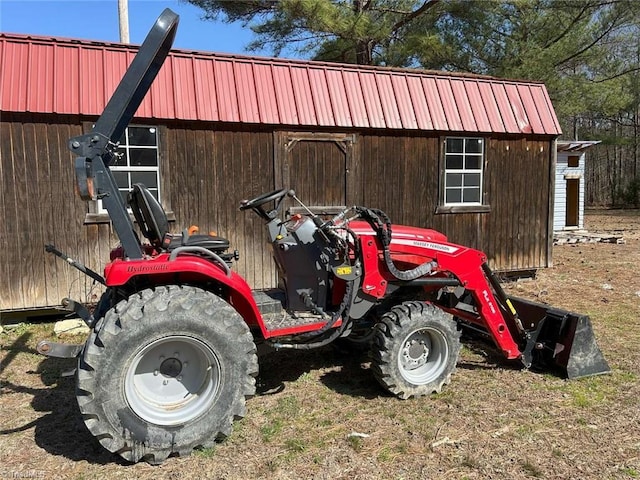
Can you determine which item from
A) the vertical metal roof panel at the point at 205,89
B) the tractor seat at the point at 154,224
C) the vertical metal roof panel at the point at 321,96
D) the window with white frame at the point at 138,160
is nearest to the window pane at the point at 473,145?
the vertical metal roof panel at the point at 321,96

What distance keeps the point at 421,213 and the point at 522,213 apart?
81.3 inches

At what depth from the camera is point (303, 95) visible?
7.42m

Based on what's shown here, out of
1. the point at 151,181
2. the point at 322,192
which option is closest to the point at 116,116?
the point at 151,181

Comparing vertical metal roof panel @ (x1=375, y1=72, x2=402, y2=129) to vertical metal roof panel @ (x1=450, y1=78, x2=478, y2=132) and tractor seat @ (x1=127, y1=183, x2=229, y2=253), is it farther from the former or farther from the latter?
tractor seat @ (x1=127, y1=183, x2=229, y2=253)

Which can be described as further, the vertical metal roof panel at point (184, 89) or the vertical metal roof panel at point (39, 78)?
the vertical metal roof panel at point (184, 89)

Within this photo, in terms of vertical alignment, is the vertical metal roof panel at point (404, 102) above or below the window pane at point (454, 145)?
above

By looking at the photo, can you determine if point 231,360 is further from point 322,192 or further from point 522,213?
point 522,213

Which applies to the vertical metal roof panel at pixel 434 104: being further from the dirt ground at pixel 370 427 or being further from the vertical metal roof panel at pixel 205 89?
the dirt ground at pixel 370 427

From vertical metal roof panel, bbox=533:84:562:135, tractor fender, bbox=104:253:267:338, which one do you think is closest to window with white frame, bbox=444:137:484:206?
vertical metal roof panel, bbox=533:84:562:135

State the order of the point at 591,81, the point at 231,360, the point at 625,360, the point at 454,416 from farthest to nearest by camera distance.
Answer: the point at 591,81 → the point at 625,360 → the point at 454,416 → the point at 231,360

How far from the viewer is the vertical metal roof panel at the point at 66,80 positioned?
6188mm

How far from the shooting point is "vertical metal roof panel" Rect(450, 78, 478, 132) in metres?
8.21

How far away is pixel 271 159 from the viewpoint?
730 centimetres

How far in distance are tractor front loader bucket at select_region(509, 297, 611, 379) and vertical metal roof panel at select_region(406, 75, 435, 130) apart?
4077 millimetres
